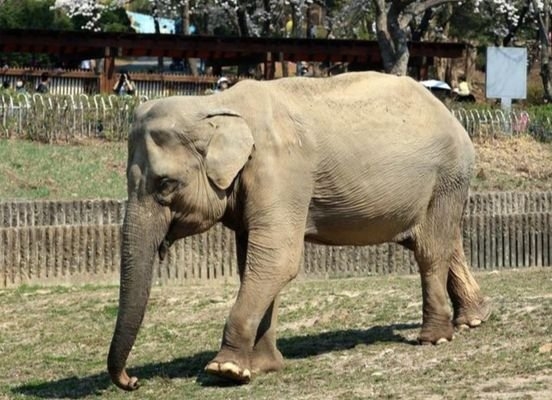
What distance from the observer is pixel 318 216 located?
12.8 m

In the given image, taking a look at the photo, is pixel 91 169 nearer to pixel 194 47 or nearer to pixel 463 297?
pixel 194 47

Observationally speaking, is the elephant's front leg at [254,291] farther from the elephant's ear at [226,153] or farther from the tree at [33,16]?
the tree at [33,16]

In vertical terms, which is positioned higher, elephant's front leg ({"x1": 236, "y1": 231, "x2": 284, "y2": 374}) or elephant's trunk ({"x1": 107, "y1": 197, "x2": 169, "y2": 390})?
elephant's trunk ({"x1": 107, "y1": 197, "x2": 169, "y2": 390})

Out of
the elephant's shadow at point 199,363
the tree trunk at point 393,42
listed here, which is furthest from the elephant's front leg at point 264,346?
the tree trunk at point 393,42

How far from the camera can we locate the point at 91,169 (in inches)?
1209

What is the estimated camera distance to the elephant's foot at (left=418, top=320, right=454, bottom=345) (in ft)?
44.2

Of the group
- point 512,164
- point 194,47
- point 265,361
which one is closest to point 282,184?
point 265,361

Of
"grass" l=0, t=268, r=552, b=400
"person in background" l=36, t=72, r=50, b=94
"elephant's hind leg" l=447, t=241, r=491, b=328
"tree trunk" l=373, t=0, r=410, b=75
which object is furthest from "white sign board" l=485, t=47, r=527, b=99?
"elephant's hind leg" l=447, t=241, r=491, b=328

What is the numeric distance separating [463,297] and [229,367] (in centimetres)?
311

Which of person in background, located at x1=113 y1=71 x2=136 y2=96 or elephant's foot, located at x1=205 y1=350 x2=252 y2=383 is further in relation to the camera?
person in background, located at x1=113 y1=71 x2=136 y2=96

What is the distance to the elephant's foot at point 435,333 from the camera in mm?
13477

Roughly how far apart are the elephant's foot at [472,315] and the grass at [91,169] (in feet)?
49.0

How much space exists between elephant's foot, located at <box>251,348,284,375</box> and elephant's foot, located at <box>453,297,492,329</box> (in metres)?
2.11

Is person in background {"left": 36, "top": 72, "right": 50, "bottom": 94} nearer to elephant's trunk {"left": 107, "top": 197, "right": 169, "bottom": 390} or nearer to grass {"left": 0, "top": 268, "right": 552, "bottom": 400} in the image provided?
grass {"left": 0, "top": 268, "right": 552, "bottom": 400}
